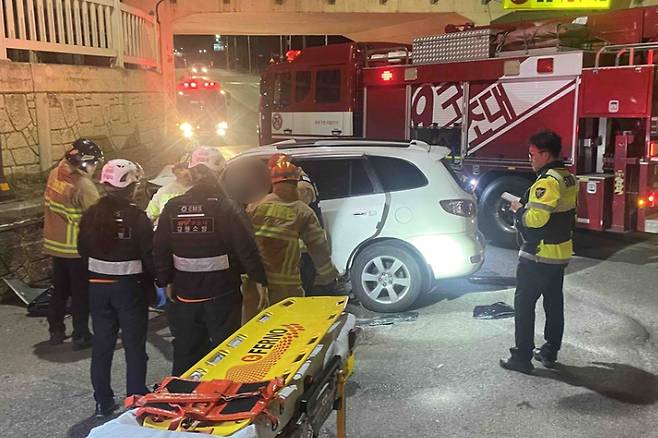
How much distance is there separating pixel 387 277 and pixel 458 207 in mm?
959

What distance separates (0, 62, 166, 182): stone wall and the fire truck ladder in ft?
23.9

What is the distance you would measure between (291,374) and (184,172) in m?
3.62

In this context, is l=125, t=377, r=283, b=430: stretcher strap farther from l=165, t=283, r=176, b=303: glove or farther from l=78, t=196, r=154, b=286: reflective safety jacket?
l=78, t=196, r=154, b=286: reflective safety jacket

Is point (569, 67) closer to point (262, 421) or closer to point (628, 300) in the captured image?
point (628, 300)

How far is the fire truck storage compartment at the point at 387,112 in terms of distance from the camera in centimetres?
1130

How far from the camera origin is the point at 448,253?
6.30 m

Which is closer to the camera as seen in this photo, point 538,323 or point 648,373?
point 648,373

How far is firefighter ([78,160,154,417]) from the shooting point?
13.3 ft

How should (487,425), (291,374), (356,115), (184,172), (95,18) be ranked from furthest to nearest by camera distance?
(356,115) → (95,18) → (184,172) → (487,425) → (291,374)

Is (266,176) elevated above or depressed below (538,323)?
above

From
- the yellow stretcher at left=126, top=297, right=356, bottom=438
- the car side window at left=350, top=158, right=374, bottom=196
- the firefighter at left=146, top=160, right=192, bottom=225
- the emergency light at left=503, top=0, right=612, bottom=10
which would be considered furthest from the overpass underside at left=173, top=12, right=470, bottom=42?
the yellow stretcher at left=126, top=297, right=356, bottom=438

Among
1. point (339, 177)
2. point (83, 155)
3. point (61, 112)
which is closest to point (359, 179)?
point (339, 177)

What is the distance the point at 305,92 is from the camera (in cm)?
1285

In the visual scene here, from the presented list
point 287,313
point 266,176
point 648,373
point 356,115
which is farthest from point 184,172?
point 356,115
